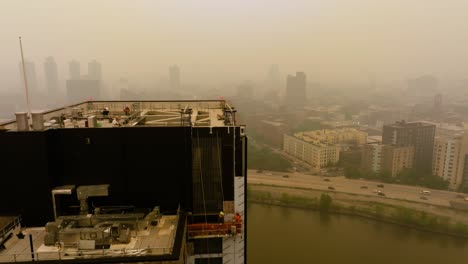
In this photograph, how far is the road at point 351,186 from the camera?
34375 mm

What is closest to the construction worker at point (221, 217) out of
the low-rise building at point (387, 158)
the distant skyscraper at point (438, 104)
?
the low-rise building at point (387, 158)

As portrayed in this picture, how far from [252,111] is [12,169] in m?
58.0

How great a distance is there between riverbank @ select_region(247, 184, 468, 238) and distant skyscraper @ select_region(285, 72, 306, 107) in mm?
38244

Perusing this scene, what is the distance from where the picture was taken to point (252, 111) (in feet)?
213

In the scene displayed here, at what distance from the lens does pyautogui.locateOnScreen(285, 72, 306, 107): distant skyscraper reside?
7238cm

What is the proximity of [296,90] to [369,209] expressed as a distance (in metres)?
46.2

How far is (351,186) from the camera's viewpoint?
1502 inches

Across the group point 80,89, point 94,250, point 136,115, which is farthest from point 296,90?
point 94,250

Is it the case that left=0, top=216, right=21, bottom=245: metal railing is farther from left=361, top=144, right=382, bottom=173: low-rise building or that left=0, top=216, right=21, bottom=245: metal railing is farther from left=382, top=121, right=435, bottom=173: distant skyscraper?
left=382, top=121, right=435, bottom=173: distant skyscraper

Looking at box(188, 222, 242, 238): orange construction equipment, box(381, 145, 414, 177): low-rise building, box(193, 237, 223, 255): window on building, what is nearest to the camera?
box(188, 222, 242, 238): orange construction equipment

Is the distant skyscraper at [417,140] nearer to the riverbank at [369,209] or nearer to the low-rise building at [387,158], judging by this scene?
the low-rise building at [387,158]

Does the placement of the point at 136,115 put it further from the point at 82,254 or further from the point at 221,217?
the point at 82,254

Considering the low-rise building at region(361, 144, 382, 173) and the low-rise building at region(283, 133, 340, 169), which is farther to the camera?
the low-rise building at region(283, 133, 340, 169)

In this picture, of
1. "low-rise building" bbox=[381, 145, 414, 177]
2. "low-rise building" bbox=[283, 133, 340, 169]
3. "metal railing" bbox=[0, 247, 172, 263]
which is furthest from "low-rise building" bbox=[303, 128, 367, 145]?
"metal railing" bbox=[0, 247, 172, 263]
